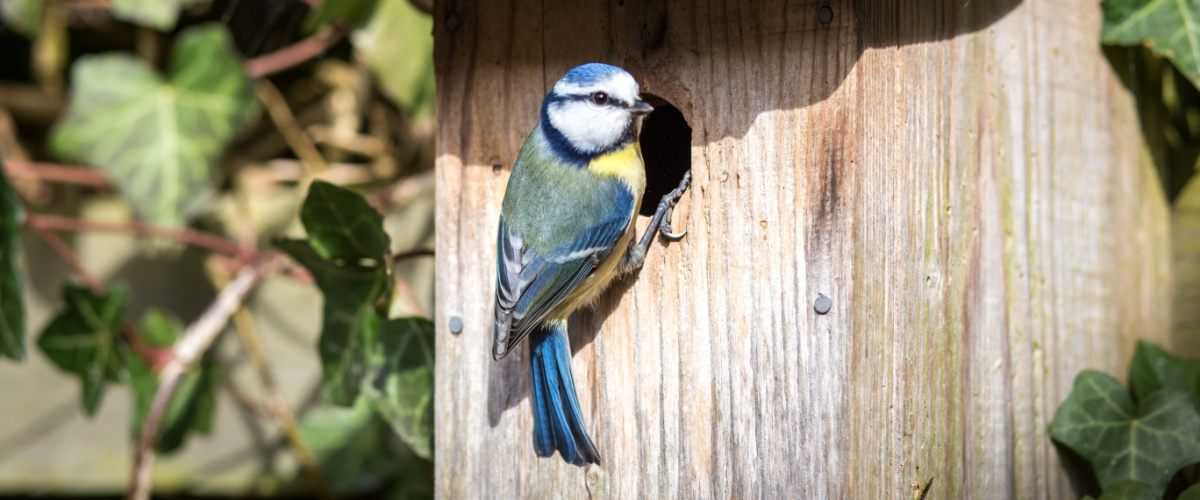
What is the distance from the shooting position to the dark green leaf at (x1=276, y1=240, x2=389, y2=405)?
1.61m

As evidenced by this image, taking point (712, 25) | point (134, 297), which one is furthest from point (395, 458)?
point (712, 25)

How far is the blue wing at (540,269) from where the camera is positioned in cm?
126

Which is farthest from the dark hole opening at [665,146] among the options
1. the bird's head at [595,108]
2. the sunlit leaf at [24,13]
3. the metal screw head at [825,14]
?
the sunlit leaf at [24,13]

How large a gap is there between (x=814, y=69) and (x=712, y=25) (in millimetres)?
169

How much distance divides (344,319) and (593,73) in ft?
2.36

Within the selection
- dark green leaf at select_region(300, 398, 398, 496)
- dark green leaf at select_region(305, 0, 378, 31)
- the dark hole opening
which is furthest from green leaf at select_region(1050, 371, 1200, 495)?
dark green leaf at select_region(305, 0, 378, 31)

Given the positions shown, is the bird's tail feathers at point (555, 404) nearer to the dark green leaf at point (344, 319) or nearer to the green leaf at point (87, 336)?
the dark green leaf at point (344, 319)

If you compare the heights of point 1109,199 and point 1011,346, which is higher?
point 1109,199

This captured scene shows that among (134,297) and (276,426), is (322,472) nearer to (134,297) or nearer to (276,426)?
(276,426)

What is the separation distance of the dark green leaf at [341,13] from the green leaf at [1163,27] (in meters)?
1.56

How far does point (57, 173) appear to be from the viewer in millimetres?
2287

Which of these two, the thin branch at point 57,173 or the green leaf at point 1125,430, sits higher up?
the thin branch at point 57,173

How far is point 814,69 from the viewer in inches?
47.1

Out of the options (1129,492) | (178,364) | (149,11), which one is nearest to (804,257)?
(1129,492)
